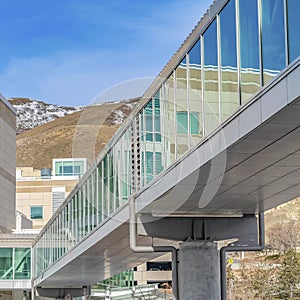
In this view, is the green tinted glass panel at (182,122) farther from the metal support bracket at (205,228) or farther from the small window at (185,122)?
the metal support bracket at (205,228)

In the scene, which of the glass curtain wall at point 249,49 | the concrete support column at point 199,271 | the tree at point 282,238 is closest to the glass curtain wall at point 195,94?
the glass curtain wall at point 249,49

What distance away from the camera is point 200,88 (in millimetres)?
21516

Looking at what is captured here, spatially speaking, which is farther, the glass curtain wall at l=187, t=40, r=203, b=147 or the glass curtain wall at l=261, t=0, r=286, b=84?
the glass curtain wall at l=187, t=40, r=203, b=147

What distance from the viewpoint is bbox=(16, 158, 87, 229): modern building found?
123 meters

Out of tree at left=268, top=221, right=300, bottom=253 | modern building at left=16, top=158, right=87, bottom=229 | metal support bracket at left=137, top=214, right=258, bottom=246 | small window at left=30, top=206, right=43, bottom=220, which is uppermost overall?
modern building at left=16, top=158, right=87, bottom=229

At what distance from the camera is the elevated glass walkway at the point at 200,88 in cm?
1638

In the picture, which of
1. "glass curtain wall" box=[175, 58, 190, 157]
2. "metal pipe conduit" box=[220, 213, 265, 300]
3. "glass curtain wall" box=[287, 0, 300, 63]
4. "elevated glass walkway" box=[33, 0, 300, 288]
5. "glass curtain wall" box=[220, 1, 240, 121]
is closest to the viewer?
"glass curtain wall" box=[287, 0, 300, 63]

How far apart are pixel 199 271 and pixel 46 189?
9897 centimetres

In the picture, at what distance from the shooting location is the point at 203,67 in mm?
21281

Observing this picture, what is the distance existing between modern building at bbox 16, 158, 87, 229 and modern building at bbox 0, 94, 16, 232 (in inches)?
1085

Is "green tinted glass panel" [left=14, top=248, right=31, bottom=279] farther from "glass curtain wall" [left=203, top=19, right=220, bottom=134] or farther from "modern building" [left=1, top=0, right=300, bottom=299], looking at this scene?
"glass curtain wall" [left=203, top=19, right=220, bottom=134]

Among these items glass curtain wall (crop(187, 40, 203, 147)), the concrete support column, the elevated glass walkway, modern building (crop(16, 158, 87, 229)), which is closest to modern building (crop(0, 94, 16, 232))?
modern building (crop(16, 158, 87, 229))

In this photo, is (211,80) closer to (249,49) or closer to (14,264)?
(249,49)

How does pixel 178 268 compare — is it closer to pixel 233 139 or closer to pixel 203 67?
pixel 203 67
